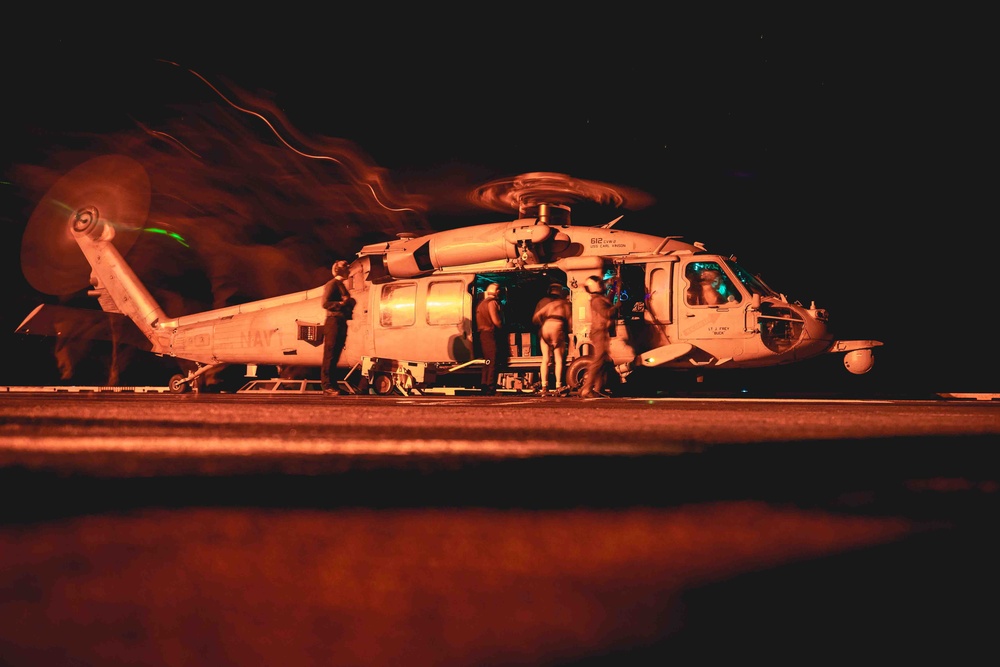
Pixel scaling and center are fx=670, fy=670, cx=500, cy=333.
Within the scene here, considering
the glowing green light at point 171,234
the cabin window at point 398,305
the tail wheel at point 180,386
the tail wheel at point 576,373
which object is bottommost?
the tail wheel at point 180,386

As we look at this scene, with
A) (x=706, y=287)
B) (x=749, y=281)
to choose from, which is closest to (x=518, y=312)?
(x=706, y=287)

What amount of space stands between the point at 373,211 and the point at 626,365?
7.47m

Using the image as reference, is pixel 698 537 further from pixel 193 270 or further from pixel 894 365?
pixel 193 270

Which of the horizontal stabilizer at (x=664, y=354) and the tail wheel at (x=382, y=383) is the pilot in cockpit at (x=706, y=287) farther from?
the tail wheel at (x=382, y=383)

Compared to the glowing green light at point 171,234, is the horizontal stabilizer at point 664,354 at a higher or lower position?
lower

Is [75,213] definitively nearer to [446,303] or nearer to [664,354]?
[446,303]

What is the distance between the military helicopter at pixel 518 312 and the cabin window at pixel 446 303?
2 cm

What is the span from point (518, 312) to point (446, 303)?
1.70 m

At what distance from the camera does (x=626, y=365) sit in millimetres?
9445

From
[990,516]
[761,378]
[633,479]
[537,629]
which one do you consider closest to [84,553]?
[537,629]

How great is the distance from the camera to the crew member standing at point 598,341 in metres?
8.19

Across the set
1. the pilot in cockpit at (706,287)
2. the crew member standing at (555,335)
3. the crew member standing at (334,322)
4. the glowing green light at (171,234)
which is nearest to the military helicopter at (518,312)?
the pilot in cockpit at (706,287)

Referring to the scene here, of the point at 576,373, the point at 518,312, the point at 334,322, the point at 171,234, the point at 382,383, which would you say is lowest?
the point at 382,383

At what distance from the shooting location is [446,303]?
1024 cm
